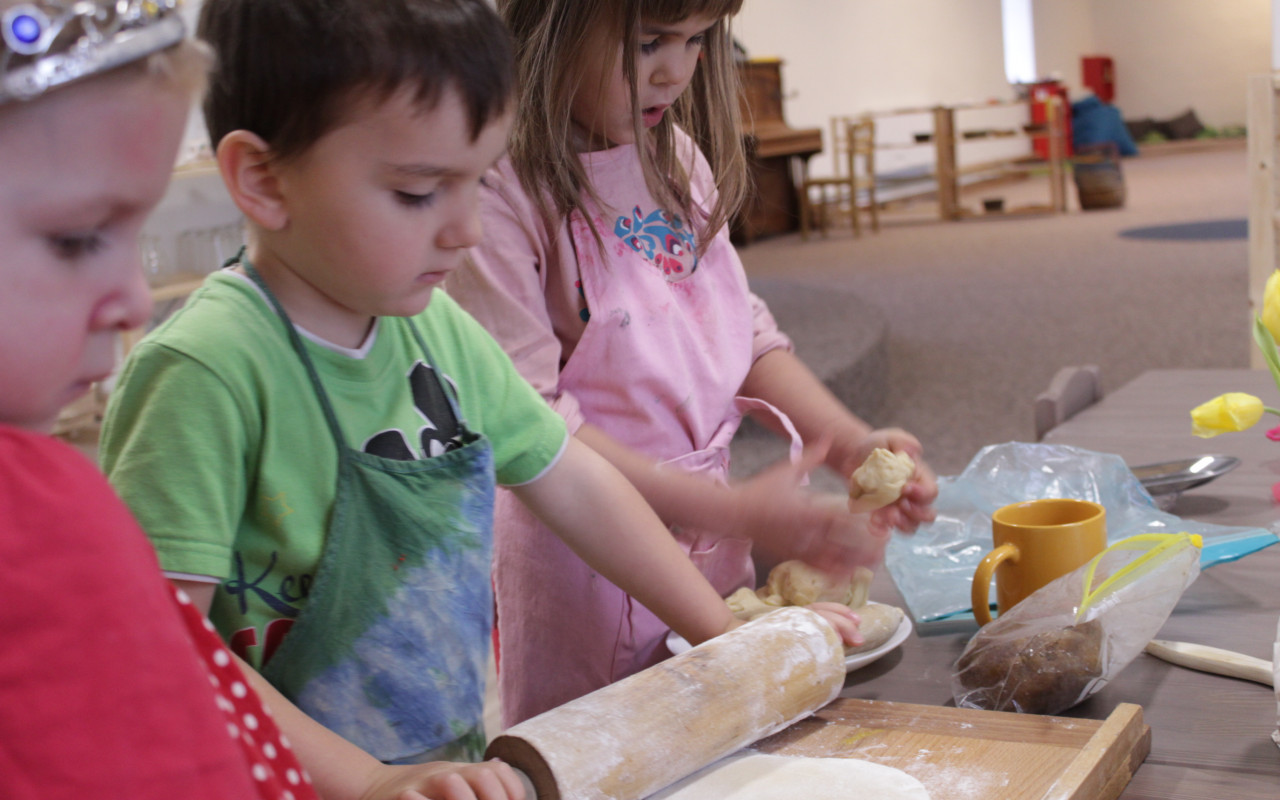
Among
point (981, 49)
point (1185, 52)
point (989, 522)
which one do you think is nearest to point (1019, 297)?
point (989, 522)

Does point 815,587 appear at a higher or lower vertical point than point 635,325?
lower

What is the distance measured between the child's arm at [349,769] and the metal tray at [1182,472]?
3.07 feet

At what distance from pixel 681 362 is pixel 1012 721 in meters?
0.52

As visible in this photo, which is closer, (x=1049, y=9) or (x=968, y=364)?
(x=968, y=364)

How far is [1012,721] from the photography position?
2.66ft

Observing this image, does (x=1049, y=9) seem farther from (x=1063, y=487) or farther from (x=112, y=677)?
(x=112, y=677)

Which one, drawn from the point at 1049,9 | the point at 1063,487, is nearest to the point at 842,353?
the point at 1063,487

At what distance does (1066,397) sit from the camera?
179 cm

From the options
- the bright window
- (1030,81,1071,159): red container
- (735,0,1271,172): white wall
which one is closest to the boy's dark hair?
(735,0,1271,172): white wall

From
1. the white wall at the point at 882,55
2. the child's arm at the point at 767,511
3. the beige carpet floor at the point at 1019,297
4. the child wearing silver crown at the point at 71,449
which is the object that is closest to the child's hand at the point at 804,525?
the child's arm at the point at 767,511

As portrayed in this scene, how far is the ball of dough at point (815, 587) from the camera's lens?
3.45 ft

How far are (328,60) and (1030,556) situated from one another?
0.68 metres

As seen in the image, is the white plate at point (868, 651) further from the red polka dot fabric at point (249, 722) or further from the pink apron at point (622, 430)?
the red polka dot fabric at point (249, 722)

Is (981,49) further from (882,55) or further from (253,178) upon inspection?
(253,178)
